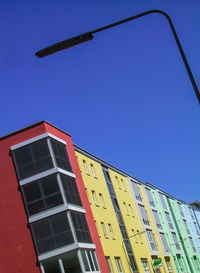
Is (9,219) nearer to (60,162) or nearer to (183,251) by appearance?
(60,162)

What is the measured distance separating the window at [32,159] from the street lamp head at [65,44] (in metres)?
25.1

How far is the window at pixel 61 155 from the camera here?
36.4 metres

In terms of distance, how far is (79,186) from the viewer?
38719 mm

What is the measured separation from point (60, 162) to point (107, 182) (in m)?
13.6

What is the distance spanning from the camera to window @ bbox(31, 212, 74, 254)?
33.5m

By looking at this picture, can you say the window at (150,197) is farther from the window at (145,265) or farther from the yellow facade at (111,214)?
the window at (145,265)

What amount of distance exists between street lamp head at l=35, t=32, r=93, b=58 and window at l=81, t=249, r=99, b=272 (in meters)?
25.4

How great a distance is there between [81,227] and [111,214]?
35.1ft

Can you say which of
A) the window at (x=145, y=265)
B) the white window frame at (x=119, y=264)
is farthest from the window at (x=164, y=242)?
the white window frame at (x=119, y=264)

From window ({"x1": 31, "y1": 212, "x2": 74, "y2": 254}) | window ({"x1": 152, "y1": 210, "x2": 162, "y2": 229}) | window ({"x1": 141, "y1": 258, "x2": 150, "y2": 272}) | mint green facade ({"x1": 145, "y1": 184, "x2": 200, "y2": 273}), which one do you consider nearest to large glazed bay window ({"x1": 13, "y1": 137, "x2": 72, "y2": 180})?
window ({"x1": 31, "y1": 212, "x2": 74, "y2": 254})

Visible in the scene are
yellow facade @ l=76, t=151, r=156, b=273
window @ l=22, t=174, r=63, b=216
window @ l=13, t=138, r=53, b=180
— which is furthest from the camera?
yellow facade @ l=76, t=151, r=156, b=273

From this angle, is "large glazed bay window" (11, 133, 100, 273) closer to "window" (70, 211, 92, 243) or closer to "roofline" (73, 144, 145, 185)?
"window" (70, 211, 92, 243)

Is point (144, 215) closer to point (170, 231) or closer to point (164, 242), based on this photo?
point (164, 242)

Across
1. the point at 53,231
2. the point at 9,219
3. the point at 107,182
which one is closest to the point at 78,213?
the point at 53,231
